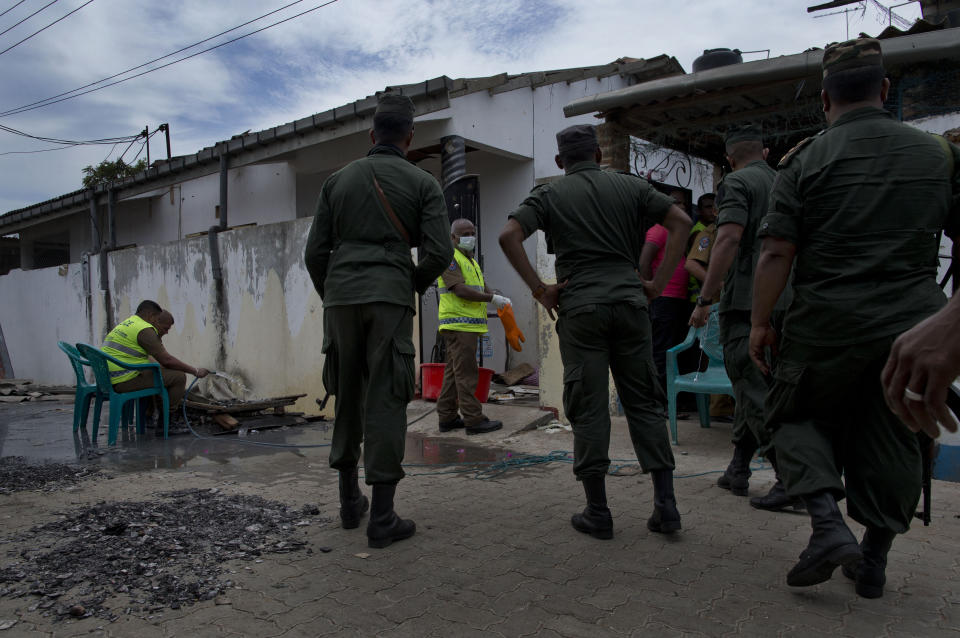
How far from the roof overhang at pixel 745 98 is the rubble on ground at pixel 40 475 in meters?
5.00

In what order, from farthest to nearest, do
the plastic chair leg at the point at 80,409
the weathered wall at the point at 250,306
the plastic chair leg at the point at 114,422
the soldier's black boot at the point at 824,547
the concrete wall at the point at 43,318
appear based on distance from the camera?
the concrete wall at the point at 43,318 → the weathered wall at the point at 250,306 → the plastic chair leg at the point at 80,409 → the plastic chair leg at the point at 114,422 → the soldier's black boot at the point at 824,547

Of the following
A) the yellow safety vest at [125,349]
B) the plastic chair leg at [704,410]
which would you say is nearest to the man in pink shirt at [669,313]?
the plastic chair leg at [704,410]

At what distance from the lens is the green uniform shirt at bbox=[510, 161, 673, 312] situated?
122 inches

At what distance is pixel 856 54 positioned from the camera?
2.35m

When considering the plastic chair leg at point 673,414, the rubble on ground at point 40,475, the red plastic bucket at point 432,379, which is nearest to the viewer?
the rubble on ground at point 40,475

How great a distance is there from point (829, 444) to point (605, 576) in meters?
0.96

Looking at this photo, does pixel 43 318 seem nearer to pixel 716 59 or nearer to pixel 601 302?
pixel 716 59

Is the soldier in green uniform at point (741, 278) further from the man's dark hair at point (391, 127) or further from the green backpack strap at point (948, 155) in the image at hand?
the man's dark hair at point (391, 127)

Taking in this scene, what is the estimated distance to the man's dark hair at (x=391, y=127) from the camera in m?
3.30

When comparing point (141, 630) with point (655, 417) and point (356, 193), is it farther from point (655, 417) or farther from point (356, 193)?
point (655, 417)

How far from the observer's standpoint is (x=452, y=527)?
3.27 metres

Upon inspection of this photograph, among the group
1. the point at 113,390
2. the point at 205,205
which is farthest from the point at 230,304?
the point at 205,205

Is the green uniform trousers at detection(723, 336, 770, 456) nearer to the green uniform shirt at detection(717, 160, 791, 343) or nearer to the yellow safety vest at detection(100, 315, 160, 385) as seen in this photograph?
the green uniform shirt at detection(717, 160, 791, 343)

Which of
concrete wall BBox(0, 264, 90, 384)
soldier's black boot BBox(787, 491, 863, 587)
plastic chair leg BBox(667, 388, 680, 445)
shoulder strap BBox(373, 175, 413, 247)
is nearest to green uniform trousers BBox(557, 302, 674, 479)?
soldier's black boot BBox(787, 491, 863, 587)
